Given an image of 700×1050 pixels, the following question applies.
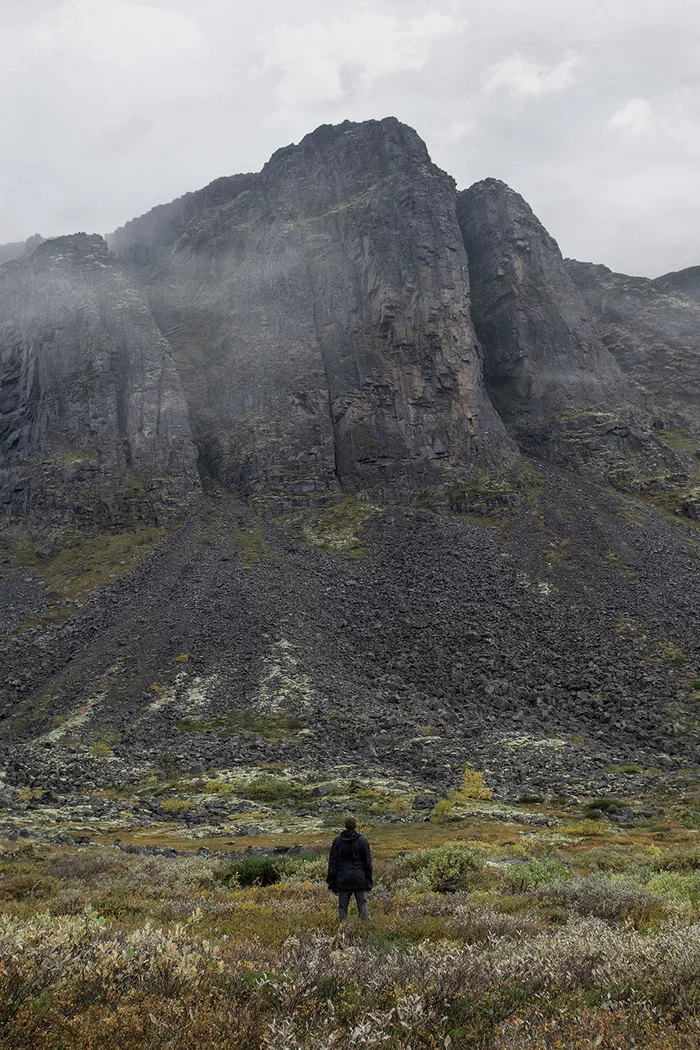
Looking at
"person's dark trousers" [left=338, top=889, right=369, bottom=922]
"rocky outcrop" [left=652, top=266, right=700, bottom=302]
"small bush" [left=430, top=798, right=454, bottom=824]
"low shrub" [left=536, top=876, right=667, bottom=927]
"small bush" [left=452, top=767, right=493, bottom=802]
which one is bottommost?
"small bush" [left=452, top=767, right=493, bottom=802]

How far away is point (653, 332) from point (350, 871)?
478 ft

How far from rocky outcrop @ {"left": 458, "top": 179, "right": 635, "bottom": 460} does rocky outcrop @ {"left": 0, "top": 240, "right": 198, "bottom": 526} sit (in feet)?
182

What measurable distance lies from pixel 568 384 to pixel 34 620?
88.0 m

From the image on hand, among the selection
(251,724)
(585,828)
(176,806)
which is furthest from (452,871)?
(251,724)

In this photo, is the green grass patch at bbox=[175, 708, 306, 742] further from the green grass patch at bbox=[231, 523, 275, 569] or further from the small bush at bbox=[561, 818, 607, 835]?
the green grass patch at bbox=[231, 523, 275, 569]

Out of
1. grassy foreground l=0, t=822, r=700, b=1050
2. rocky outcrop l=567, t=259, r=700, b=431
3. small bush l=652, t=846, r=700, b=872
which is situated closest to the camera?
grassy foreground l=0, t=822, r=700, b=1050

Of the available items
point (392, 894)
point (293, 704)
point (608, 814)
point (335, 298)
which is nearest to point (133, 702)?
point (293, 704)

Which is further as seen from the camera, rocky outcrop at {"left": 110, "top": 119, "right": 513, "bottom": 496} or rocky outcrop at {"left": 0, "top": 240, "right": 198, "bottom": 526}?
rocky outcrop at {"left": 110, "top": 119, "right": 513, "bottom": 496}

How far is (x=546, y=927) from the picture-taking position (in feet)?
32.1

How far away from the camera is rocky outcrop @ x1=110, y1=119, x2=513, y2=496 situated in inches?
3826

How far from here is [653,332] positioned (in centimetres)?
13425

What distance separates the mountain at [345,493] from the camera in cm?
4544

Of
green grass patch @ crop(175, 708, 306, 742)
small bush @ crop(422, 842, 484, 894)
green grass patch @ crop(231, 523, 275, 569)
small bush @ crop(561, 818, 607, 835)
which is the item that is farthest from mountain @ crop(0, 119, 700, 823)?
small bush @ crop(422, 842, 484, 894)

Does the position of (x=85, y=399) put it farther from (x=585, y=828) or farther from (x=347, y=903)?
(x=347, y=903)
